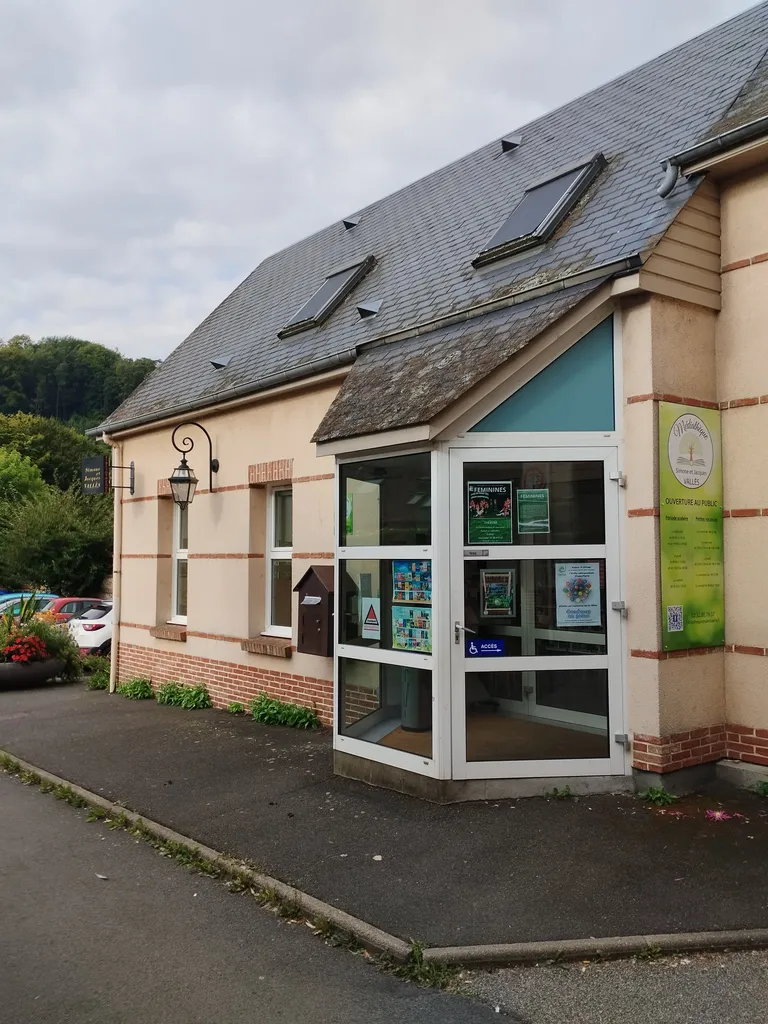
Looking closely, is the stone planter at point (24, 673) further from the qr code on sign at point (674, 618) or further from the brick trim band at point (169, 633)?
the qr code on sign at point (674, 618)

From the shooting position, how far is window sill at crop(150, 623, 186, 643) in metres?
11.2

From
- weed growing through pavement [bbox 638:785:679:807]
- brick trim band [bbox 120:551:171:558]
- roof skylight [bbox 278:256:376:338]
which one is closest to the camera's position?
weed growing through pavement [bbox 638:785:679:807]

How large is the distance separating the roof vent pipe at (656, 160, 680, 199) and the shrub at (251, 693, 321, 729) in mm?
5934

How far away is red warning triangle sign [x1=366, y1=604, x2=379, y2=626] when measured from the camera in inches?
258

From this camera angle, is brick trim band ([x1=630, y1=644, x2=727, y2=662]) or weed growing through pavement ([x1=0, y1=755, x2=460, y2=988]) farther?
brick trim band ([x1=630, y1=644, x2=727, y2=662])

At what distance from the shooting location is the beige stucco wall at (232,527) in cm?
907

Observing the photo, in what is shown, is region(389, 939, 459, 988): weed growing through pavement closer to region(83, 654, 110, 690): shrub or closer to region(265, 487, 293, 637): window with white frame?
region(265, 487, 293, 637): window with white frame

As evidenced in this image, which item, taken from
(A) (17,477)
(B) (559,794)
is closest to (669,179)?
(B) (559,794)

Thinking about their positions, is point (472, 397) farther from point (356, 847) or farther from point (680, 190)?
point (356, 847)

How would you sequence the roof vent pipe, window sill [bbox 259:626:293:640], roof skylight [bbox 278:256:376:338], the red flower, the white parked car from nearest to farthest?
the roof vent pipe, window sill [bbox 259:626:293:640], roof skylight [bbox 278:256:376:338], the red flower, the white parked car

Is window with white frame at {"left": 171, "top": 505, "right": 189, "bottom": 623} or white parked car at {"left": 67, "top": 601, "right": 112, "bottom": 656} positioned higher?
window with white frame at {"left": 171, "top": 505, "right": 189, "bottom": 623}

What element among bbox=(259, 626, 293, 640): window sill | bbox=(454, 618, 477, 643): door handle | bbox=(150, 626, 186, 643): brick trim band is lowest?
bbox=(150, 626, 186, 643): brick trim band

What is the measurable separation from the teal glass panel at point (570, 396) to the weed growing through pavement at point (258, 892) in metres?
3.30

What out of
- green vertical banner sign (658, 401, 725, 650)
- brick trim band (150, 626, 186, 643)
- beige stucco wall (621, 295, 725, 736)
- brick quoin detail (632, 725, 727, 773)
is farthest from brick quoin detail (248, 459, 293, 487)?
brick quoin detail (632, 725, 727, 773)
